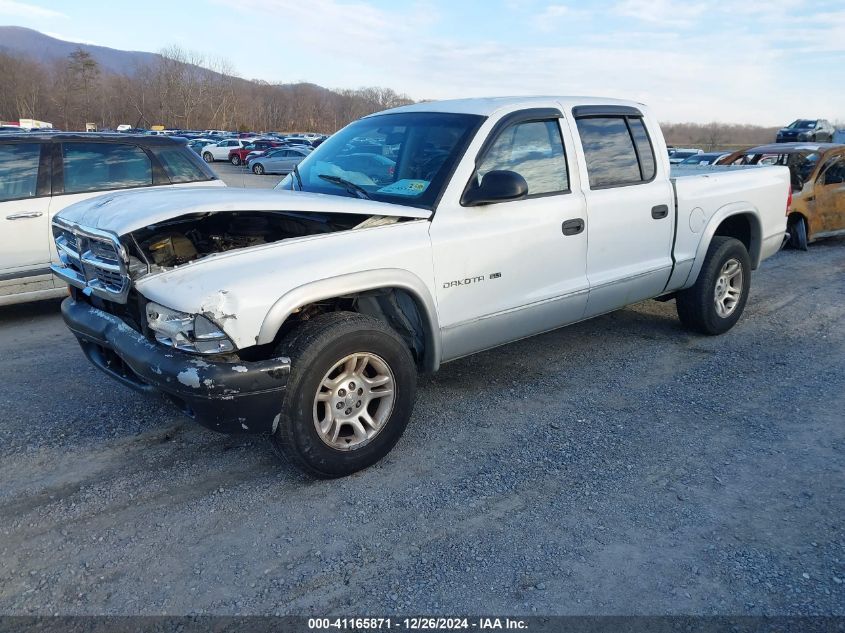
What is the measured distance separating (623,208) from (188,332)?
3.14 metres

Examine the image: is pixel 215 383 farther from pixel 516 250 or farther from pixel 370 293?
pixel 516 250

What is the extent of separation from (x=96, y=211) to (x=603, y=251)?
3212 mm

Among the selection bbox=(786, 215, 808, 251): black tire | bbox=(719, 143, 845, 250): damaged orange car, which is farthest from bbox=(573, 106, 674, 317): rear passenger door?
bbox=(786, 215, 808, 251): black tire

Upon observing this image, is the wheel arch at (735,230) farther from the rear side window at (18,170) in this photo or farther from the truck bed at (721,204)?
the rear side window at (18,170)

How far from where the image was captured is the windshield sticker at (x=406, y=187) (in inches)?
159

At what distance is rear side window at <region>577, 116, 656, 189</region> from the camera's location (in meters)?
4.72

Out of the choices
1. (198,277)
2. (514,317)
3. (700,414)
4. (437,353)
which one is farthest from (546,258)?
(198,277)

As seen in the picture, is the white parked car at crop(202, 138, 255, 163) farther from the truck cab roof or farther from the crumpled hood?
the crumpled hood

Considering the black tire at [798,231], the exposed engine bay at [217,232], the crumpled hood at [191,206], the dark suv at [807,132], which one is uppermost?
the dark suv at [807,132]

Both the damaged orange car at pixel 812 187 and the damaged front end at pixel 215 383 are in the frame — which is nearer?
the damaged front end at pixel 215 383

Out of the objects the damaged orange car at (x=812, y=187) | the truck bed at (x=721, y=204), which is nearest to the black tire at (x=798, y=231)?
the damaged orange car at (x=812, y=187)

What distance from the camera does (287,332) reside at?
11.3 ft

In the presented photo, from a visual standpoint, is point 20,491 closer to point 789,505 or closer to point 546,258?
point 546,258

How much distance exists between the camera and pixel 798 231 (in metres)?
10.2
